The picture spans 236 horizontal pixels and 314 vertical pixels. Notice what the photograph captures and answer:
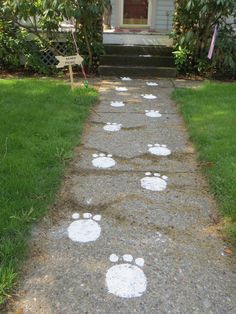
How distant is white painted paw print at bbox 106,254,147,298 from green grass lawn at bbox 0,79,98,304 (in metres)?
0.50

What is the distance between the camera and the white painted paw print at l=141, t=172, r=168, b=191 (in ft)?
9.77

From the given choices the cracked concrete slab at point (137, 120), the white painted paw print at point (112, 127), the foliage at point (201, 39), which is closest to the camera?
the white painted paw print at point (112, 127)

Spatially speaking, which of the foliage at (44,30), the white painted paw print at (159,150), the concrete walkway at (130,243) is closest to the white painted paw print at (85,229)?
the concrete walkway at (130,243)

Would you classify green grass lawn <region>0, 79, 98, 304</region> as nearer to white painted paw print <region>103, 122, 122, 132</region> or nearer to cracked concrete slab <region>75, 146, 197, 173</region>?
cracked concrete slab <region>75, 146, 197, 173</region>

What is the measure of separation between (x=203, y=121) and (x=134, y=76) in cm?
278

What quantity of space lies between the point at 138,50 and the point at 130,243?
5741 millimetres

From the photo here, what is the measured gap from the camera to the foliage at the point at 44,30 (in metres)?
6.27

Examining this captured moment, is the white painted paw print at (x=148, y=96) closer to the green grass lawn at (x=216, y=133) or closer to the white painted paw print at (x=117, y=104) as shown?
the green grass lawn at (x=216, y=133)

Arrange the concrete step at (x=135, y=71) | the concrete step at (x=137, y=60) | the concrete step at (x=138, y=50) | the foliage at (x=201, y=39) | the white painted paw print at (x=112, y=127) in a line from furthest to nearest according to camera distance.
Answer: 1. the concrete step at (x=138, y=50)
2. the concrete step at (x=137, y=60)
3. the concrete step at (x=135, y=71)
4. the foliage at (x=201, y=39)
5. the white painted paw print at (x=112, y=127)

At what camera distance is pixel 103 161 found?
3.42 metres

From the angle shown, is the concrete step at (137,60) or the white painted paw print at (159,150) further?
the concrete step at (137,60)

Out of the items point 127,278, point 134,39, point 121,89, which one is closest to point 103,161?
point 127,278

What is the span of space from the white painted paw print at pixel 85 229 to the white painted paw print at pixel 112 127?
1.83m

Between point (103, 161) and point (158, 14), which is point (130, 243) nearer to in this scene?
point (103, 161)
